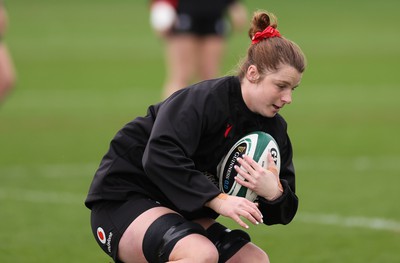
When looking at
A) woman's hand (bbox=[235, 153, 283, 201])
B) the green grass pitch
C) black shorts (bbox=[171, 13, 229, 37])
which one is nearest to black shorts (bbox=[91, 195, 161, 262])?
woman's hand (bbox=[235, 153, 283, 201])

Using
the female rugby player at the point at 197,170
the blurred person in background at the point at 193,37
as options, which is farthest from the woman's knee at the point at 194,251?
the blurred person in background at the point at 193,37

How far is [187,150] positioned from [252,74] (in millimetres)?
526

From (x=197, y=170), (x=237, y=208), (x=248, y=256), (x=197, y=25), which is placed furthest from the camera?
(x=197, y=25)

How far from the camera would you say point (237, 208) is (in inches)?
190

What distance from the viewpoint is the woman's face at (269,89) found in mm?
5051

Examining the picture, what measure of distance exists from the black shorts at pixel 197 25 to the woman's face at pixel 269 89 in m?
6.93

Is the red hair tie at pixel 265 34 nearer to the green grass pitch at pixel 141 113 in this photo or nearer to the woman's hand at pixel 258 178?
the green grass pitch at pixel 141 113

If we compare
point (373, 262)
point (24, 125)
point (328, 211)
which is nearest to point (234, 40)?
point (24, 125)

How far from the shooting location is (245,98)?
517cm

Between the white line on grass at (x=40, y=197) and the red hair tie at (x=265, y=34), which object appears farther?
the white line on grass at (x=40, y=197)

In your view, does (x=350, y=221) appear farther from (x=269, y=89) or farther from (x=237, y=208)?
(x=237, y=208)

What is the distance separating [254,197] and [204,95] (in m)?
0.59

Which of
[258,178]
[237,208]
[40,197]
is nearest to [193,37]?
[40,197]

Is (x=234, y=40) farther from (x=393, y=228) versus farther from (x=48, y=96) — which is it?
(x=393, y=228)
